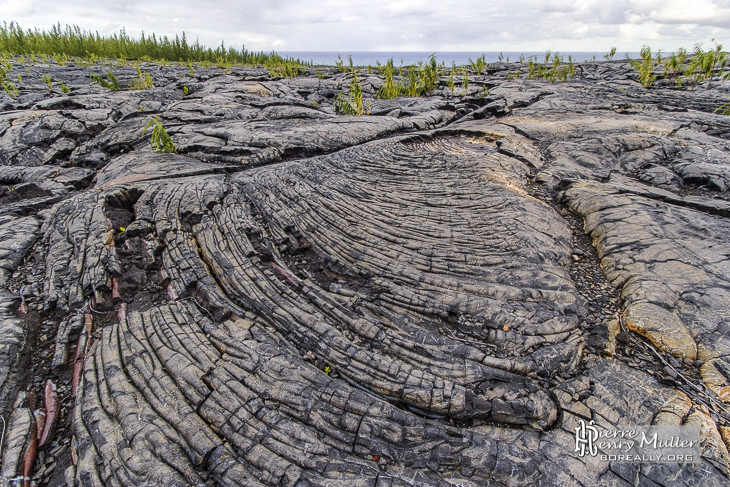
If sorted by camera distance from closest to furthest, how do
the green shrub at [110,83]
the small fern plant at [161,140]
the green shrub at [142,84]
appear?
1. the small fern plant at [161,140]
2. the green shrub at [110,83]
3. the green shrub at [142,84]

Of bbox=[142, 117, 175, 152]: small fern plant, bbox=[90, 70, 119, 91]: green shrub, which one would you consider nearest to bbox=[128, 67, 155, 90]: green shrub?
bbox=[90, 70, 119, 91]: green shrub

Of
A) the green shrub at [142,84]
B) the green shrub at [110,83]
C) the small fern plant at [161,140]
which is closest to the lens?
the small fern plant at [161,140]

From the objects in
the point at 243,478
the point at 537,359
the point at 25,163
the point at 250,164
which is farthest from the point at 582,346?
the point at 25,163

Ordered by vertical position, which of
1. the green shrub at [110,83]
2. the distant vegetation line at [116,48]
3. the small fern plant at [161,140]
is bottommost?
the small fern plant at [161,140]

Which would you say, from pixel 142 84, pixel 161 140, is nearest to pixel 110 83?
pixel 142 84

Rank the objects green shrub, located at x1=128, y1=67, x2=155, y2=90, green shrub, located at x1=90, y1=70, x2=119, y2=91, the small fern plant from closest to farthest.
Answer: the small fern plant → green shrub, located at x1=90, y1=70, x2=119, y2=91 → green shrub, located at x1=128, y1=67, x2=155, y2=90

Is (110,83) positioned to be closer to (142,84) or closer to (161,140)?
(142,84)

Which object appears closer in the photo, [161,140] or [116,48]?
[161,140]

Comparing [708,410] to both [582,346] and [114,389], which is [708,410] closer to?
A: [582,346]

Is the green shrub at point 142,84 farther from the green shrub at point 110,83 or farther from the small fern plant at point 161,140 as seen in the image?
the small fern plant at point 161,140

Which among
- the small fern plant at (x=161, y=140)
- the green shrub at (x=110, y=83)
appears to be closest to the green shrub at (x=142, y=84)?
the green shrub at (x=110, y=83)

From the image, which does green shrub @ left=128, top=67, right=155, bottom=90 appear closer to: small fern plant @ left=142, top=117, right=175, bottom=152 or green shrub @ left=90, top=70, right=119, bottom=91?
green shrub @ left=90, top=70, right=119, bottom=91

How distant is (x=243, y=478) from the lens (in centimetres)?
191

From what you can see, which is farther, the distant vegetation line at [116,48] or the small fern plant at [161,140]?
the distant vegetation line at [116,48]
